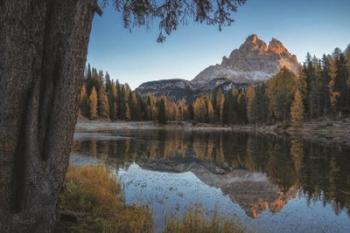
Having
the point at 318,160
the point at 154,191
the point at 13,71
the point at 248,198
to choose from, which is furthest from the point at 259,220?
the point at 318,160

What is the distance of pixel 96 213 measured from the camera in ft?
26.5

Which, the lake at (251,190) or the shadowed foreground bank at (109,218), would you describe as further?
the lake at (251,190)

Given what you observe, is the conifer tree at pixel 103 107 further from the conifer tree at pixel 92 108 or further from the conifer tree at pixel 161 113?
the conifer tree at pixel 161 113

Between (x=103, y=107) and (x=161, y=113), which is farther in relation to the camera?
(x=161, y=113)

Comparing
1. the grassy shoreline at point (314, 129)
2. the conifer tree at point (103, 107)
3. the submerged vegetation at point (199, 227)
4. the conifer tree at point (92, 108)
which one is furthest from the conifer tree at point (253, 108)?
the submerged vegetation at point (199, 227)

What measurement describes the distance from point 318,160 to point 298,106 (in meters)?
48.1

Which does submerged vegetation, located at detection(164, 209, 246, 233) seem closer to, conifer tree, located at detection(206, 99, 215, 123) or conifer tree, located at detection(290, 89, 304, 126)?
conifer tree, located at detection(290, 89, 304, 126)

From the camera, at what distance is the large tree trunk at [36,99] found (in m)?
3.99

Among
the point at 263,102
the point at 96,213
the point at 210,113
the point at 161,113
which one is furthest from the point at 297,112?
the point at 96,213

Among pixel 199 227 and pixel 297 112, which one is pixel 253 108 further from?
pixel 199 227

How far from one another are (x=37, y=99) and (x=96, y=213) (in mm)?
4750

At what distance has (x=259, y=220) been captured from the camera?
32.0ft

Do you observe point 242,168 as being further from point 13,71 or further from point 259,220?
point 13,71

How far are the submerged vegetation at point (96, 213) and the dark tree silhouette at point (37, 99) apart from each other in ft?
6.19
